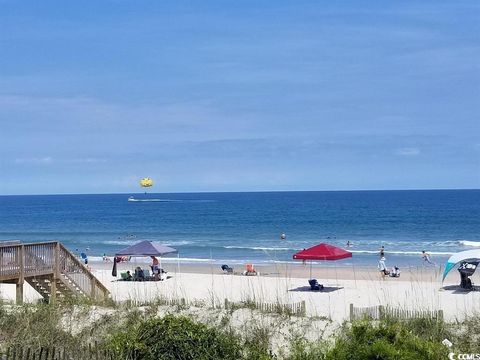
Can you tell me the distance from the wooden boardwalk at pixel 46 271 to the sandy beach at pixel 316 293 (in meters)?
0.77

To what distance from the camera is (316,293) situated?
25.8 m

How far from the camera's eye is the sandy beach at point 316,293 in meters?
21.2

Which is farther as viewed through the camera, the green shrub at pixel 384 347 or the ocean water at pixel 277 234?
the ocean water at pixel 277 234

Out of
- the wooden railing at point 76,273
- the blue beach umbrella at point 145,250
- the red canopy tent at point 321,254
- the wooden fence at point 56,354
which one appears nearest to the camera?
the wooden fence at point 56,354

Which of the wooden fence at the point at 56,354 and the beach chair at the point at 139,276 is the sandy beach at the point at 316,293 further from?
the wooden fence at the point at 56,354

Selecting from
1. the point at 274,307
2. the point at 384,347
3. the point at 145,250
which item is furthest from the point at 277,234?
the point at 384,347

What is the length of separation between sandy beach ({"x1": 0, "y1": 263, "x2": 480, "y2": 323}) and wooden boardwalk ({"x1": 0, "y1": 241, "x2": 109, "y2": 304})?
2.53ft

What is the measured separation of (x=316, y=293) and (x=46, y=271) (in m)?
9.79

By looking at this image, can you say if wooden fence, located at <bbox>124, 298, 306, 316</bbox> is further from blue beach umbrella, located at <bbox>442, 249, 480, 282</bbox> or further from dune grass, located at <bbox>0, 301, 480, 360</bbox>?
blue beach umbrella, located at <bbox>442, 249, 480, 282</bbox>

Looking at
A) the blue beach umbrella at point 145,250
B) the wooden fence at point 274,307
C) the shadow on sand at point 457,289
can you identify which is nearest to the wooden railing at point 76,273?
the wooden fence at point 274,307

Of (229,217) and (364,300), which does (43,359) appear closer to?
(364,300)

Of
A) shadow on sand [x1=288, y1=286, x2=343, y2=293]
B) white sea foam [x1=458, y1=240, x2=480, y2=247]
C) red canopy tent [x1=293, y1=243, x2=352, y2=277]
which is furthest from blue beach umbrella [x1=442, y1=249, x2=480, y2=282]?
white sea foam [x1=458, y1=240, x2=480, y2=247]

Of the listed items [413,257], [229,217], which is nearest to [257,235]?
[413,257]

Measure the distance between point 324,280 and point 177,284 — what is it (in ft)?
21.4
